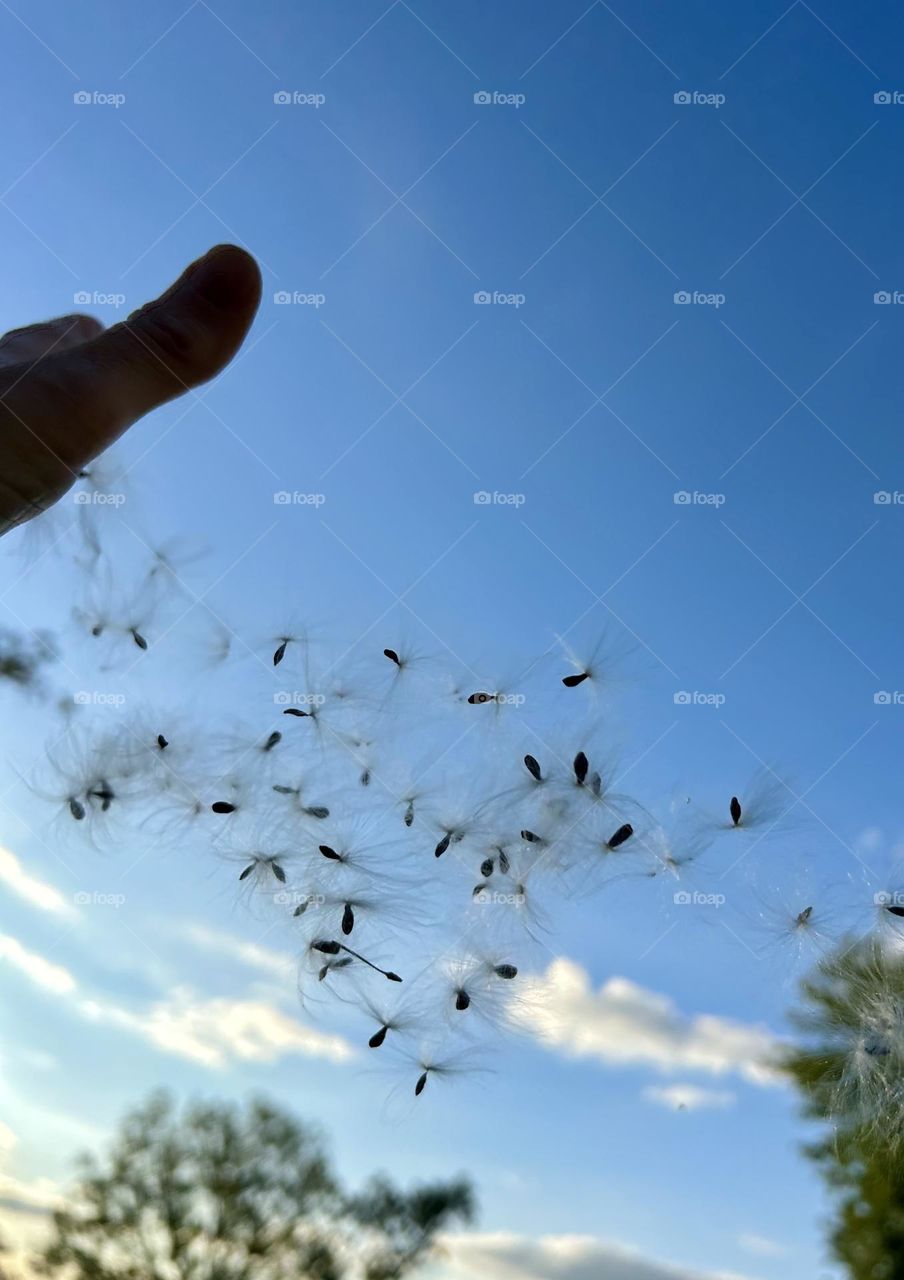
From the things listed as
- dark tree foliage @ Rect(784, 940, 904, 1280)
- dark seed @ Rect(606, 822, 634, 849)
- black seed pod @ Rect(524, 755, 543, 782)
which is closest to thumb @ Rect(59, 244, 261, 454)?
black seed pod @ Rect(524, 755, 543, 782)

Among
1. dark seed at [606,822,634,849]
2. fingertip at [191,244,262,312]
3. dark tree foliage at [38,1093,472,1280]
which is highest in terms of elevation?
fingertip at [191,244,262,312]

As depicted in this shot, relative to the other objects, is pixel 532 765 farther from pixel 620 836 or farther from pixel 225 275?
pixel 225 275

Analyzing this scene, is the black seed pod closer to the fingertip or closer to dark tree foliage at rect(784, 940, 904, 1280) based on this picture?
dark tree foliage at rect(784, 940, 904, 1280)

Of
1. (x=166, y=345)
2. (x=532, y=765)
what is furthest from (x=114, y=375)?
(x=532, y=765)

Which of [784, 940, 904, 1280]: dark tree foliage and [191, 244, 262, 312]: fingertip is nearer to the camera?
[191, 244, 262, 312]: fingertip

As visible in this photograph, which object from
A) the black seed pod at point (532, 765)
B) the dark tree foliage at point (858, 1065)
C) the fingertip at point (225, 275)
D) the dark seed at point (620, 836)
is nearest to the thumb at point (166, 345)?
the fingertip at point (225, 275)

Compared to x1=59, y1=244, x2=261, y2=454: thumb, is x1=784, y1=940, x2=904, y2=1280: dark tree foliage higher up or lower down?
lower down
